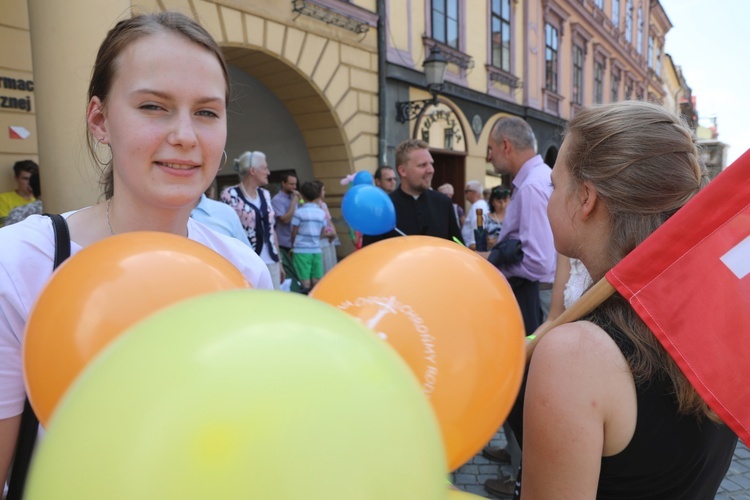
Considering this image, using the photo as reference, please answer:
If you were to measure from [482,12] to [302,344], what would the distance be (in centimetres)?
1245

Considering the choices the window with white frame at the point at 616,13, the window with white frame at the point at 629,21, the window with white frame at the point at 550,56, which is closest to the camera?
the window with white frame at the point at 550,56

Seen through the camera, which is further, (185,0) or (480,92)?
(480,92)

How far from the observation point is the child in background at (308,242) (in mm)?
6441

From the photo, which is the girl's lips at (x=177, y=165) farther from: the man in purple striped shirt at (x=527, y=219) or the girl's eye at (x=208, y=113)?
the man in purple striped shirt at (x=527, y=219)

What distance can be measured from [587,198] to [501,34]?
40.5 feet

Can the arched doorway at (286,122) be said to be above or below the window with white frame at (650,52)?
below

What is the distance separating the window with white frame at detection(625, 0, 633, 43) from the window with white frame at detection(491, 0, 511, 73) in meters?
12.4

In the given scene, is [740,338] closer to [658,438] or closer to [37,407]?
[658,438]

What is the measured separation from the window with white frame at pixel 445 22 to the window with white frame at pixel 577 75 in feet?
23.6

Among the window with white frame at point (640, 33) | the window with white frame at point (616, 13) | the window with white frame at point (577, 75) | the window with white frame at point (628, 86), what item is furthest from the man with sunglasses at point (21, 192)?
the window with white frame at point (640, 33)

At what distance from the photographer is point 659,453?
0.97m

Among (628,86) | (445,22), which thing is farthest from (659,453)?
(628,86)

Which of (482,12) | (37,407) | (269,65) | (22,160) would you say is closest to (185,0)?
(269,65)

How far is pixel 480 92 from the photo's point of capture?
37.6 feet
